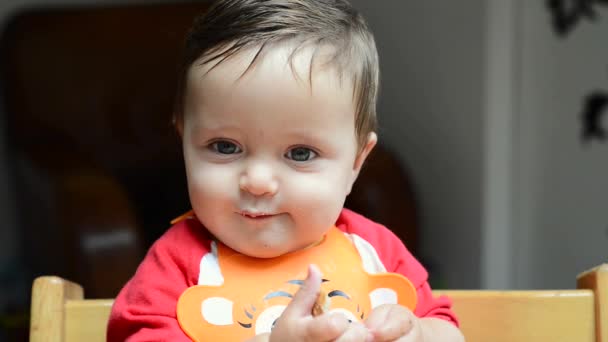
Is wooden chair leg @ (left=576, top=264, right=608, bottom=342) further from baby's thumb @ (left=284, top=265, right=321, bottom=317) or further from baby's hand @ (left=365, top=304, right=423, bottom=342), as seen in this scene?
baby's thumb @ (left=284, top=265, right=321, bottom=317)

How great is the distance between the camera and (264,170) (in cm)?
88

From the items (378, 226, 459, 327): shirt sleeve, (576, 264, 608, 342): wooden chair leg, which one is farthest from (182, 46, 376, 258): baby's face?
(576, 264, 608, 342): wooden chair leg

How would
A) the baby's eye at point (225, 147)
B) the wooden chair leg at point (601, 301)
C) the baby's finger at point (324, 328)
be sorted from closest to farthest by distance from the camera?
the baby's finger at point (324, 328) < the baby's eye at point (225, 147) < the wooden chair leg at point (601, 301)

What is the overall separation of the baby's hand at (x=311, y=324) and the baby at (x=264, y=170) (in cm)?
2

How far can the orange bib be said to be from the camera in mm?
915

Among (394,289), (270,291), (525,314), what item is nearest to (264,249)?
(270,291)

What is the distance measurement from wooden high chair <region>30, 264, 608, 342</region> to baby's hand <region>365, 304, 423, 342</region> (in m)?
0.14

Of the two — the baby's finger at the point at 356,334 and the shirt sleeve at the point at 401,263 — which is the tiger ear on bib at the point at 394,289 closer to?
the shirt sleeve at the point at 401,263

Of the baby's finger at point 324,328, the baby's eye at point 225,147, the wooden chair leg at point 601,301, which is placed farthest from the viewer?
the wooden chair leg at point 601,301

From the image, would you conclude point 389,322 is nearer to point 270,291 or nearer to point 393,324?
point 393,324

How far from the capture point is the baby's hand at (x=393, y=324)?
85 cm

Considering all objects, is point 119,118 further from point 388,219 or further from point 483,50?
point 483,50

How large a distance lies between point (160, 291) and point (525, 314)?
1.29 ft

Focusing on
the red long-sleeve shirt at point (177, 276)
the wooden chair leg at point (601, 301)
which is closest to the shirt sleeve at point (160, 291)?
the red long-sleeve shirt at point (177, 276)
